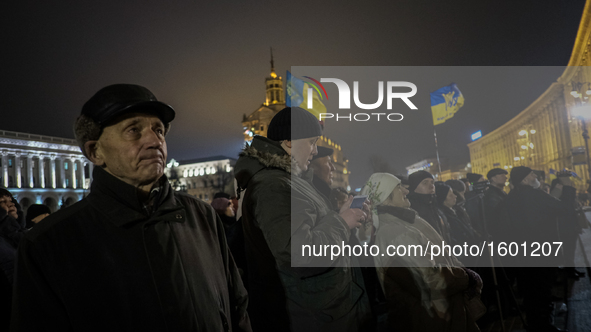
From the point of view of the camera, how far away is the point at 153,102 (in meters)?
1.69

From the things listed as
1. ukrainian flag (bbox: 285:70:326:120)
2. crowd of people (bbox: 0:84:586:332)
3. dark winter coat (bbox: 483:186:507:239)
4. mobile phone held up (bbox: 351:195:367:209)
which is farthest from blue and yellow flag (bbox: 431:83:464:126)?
mobile phone held up (bbox: 351:195:367:209)

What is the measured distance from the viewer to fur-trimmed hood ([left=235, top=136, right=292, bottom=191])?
232cm

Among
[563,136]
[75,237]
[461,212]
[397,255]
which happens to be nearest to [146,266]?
[75,237]

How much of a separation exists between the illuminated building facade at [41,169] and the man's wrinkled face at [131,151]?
262 feet

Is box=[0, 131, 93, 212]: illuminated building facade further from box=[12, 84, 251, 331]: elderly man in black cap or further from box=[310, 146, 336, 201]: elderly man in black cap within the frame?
box=[12, 84, 251, 331]: elderly man in black cap

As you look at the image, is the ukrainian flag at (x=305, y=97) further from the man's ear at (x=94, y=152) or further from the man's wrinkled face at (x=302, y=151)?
the man's ear at (x=94, y=152)

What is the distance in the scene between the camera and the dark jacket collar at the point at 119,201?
154 centimetres

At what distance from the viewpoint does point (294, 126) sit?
2.50 meters

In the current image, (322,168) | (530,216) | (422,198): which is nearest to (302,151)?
(322,168)

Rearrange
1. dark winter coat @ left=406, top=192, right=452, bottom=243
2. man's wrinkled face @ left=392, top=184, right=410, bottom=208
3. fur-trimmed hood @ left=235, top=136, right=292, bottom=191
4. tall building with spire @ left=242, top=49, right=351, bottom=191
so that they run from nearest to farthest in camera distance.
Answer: fur-trimmed hood @ left=235, top=136, right=292, bottom=191, man's wrinkled face @ left=392, top=184, right=410, bottom=208, dark winter coat @ left=406, top=192, right=452, bottom=243, tall building with spire @ left=242, top=49, right=351, bottom=191

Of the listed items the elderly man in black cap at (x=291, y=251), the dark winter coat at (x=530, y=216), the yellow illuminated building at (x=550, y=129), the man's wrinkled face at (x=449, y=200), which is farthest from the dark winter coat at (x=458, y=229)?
the yellow illuminated building at (x=550, y=129)

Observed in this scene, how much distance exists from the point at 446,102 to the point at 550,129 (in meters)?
32.2

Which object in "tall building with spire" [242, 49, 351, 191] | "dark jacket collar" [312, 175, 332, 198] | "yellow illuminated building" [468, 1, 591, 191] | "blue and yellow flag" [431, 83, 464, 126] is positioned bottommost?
"dark jacket collar" [312, 175, 332, 198]

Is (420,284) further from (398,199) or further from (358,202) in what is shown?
(358,202)
